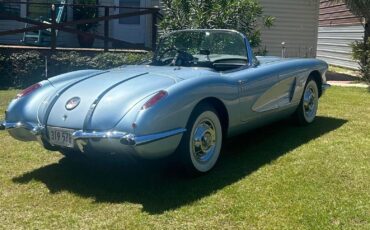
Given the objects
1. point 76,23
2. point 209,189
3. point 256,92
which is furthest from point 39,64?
point 209,189

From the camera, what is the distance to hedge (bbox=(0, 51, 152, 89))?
11094 mm

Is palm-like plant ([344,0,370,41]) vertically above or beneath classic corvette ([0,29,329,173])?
above

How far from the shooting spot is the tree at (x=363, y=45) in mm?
11852

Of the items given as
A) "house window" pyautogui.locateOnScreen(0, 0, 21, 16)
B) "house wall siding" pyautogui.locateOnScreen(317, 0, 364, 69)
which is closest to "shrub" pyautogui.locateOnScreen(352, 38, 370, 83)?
"house wall siding" pyautogui.locateOnScreen(317, 0, 364, 69)

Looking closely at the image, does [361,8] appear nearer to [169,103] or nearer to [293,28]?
[293,28]

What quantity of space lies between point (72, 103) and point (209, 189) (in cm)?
137

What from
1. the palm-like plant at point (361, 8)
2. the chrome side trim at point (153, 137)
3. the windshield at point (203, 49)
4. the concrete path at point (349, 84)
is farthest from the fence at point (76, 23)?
the chrome side trim at point (153, 137)

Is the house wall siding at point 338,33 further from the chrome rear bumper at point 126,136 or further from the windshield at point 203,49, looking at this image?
the chrome rear bumper at point 126,136

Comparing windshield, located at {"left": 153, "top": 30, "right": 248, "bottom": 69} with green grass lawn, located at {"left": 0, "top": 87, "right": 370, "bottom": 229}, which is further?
windshield, located at {"left": 153, "top": 30, "right": 248, "bottom": 69}

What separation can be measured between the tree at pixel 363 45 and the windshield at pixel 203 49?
273 inches

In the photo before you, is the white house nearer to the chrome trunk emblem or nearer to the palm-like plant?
the palm-like plant

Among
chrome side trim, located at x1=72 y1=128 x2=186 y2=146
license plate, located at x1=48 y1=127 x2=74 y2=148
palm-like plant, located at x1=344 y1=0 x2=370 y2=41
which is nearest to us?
chrome side trim, located at x1=72 y1=128 x2=186 y2=146

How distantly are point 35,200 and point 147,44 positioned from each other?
1136 centimetres

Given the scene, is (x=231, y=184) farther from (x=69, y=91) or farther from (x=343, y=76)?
(x=343, y=76)
